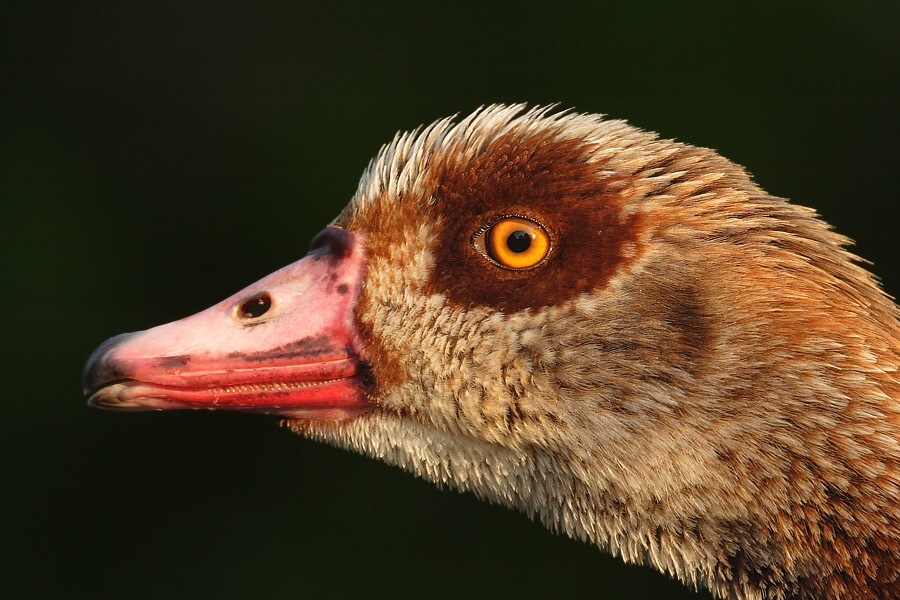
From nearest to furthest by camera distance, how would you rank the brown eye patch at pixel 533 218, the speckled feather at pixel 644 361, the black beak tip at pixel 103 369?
1. the speckled feather at pixel 644 361
2. the brown eye patch at pixel 533 218
3. the black beak tip at pixel 103 369

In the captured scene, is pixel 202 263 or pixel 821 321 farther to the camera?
pixel 202 263

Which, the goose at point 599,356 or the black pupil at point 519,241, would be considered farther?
the black pupil at point 519,241

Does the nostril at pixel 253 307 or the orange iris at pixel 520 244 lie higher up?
the orange iris at pixel 520 244

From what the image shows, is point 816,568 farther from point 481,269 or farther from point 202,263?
point 202,263

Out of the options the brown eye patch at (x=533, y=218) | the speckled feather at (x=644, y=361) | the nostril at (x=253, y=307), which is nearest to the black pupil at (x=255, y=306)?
the nostril at (x=253, y=307)

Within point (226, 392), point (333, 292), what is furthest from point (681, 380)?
point (226, 392)

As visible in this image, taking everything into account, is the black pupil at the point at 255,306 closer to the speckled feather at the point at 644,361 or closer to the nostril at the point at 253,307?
the nostril at the point at 253,307

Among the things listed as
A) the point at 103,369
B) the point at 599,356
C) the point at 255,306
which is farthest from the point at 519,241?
the point at 103,369

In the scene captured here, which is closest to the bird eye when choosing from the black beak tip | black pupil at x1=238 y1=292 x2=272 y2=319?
black pupil at x1=238 y1=292 x2=272 y2=319
